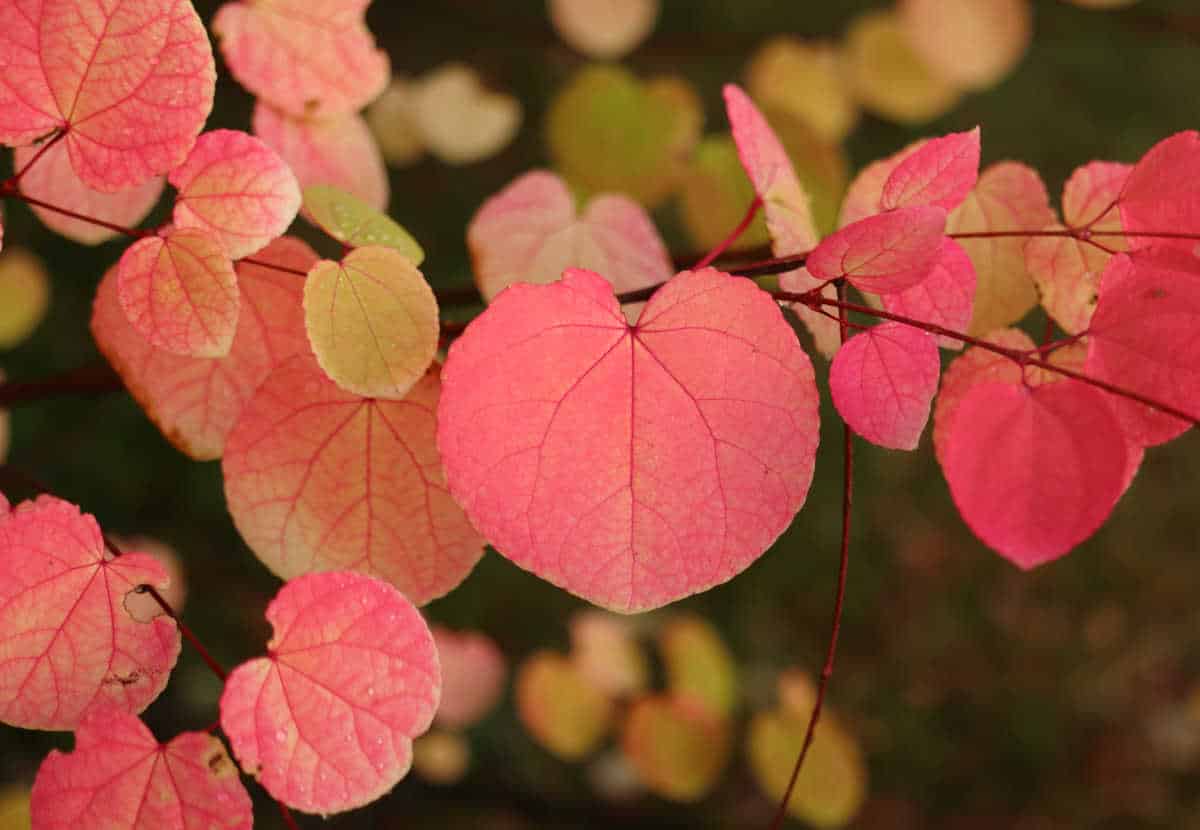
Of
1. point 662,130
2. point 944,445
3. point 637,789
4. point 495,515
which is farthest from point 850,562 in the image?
point 495,515

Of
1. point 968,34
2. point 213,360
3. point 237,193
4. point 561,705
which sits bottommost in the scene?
point 561,705

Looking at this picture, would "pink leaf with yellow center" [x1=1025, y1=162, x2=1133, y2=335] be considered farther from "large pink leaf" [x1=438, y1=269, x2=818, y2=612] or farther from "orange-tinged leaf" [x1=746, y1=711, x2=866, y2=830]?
"orange-tinged leaf" [x1=746, y1=711, x2=866, y2=830]

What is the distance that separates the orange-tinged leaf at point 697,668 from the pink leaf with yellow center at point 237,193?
1036mm

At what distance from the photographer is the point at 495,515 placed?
39cm

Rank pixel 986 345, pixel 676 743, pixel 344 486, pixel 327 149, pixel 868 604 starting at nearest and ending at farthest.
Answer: pixel 986 345 → pixel 344 486 → pixel 327 149 → pixel 676 743 → pixel 868 604

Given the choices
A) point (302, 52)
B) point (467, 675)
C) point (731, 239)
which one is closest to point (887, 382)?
point (731, 239)

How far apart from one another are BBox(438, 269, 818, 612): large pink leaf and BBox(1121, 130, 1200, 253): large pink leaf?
0.56 ft

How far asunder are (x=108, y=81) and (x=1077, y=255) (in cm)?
45

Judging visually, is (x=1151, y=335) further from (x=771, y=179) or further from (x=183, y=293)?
(x=183, y=293)

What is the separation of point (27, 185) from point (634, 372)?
349 millimetres

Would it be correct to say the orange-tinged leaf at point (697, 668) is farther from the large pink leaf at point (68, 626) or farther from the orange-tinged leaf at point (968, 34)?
the large pink leaf at point (68, 626)

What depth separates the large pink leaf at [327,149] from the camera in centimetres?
55

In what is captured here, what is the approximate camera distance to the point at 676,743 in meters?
1.28

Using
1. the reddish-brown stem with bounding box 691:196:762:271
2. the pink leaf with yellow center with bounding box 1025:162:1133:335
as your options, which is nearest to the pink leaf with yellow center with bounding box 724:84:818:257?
the reddish-brown stem with bounding box 691:196:762:271
